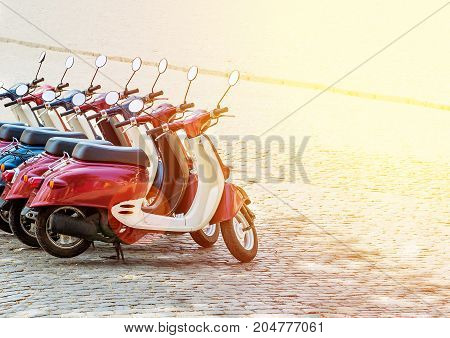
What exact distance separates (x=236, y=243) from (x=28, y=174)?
1.60m

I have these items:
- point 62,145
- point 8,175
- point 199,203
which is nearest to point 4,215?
point 8,175

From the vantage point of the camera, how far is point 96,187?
24.0 feet

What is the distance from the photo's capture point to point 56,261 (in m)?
7.55

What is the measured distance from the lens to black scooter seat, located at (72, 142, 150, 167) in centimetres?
739

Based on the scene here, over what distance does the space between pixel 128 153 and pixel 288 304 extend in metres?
1.85

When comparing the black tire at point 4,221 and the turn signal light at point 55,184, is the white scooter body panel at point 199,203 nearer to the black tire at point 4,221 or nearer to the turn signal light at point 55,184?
the turn signal light at point 55,184

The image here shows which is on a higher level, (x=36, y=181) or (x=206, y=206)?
(x=36, y=181)

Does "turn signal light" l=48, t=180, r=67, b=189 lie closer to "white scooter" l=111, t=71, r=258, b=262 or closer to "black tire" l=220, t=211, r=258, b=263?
"white scooter" l=111, t=71, r=258, b=262

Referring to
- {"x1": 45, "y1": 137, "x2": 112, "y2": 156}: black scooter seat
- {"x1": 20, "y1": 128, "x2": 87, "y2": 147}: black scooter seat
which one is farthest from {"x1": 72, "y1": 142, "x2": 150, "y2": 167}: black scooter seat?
{"x1": 20, "y1": 128, "x2": 87, "y2": 147}: black scooter seat

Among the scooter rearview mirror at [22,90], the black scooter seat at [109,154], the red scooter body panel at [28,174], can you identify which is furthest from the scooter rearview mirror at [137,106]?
the scooter rearview mirror at [22,90]

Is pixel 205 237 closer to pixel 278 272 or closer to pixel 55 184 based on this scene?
pixel 278 272

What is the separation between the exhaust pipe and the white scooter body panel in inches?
12.3

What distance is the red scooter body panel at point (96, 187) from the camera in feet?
23.7

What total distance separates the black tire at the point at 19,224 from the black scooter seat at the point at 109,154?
68 centimetres
